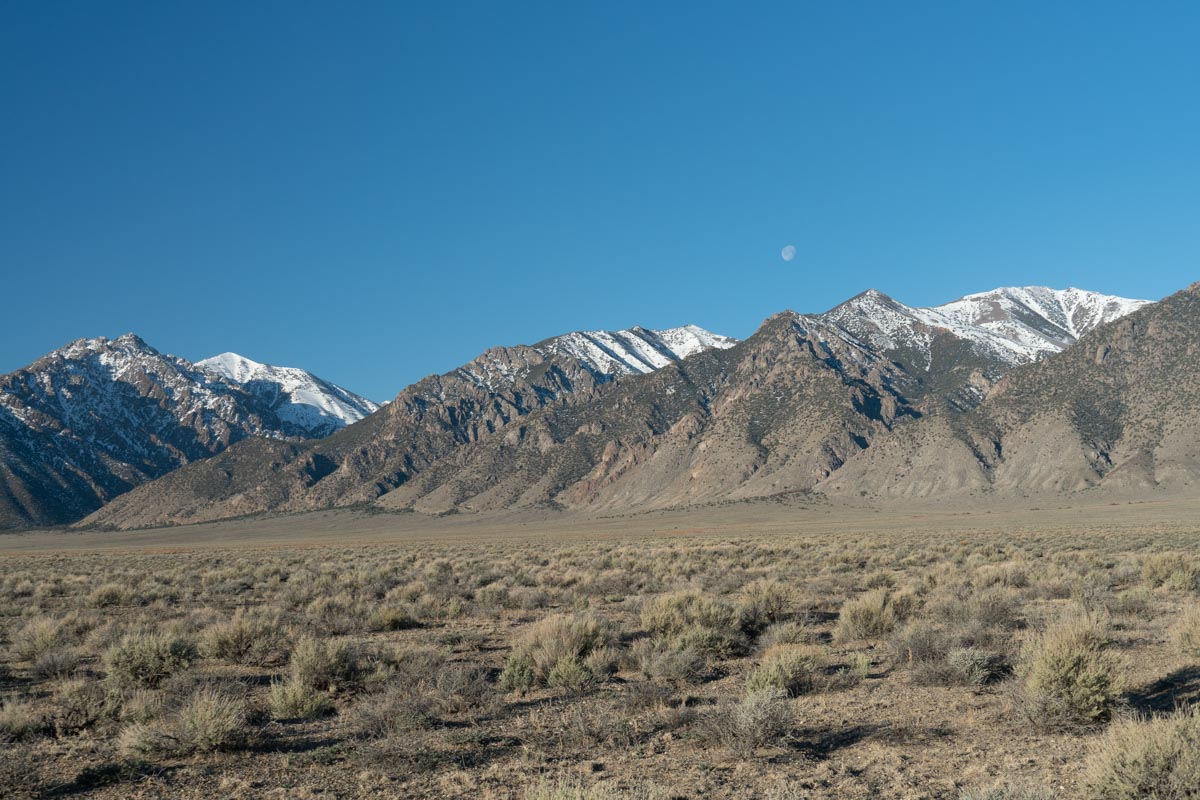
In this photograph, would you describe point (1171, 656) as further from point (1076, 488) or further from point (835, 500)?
point (835, 500)

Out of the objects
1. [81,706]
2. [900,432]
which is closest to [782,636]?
[81,706]

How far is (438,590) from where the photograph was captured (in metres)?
23.9

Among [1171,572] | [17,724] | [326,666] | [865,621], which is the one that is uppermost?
[17,724]

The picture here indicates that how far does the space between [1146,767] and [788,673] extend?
5.07 m

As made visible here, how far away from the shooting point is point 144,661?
12.2m

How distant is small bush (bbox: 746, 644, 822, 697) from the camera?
10.8 m

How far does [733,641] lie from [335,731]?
24.2ft

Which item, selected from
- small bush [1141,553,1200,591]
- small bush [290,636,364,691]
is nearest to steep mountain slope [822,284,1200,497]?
small bush [1141,553,1200,591]

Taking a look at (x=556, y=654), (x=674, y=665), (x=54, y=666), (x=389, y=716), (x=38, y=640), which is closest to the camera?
(x=389, y=716)

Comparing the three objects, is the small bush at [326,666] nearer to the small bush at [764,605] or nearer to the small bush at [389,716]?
the small bush at [389,716]

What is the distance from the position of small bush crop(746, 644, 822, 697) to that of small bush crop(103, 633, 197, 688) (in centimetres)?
919

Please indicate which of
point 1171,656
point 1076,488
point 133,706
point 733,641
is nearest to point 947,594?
point 1171,656

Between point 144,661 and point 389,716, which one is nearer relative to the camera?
point 389,716

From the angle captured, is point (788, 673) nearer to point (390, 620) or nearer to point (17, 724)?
point (17, 724)
